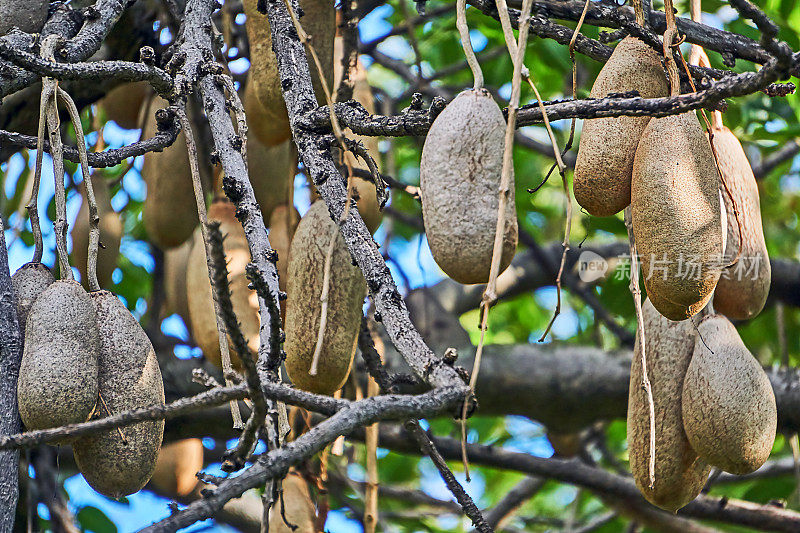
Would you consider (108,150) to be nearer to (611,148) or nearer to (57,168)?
(57,168)

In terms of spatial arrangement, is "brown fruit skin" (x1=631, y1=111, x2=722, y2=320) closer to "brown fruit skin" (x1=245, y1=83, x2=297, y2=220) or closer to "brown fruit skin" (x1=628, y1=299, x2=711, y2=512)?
"brown fruit skin" (x1=628, y1=299, x2=711, y2=512)

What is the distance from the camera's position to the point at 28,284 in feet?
3.25

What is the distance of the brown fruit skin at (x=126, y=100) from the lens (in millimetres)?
1863

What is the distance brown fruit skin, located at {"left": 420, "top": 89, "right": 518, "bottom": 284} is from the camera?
81 cm

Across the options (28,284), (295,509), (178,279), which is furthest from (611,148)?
(178,279)

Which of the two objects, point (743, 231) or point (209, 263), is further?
point (743, 231)

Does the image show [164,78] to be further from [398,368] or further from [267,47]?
[398,368]

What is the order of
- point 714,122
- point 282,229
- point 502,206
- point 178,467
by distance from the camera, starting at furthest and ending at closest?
point 178,467, point 282,229, point 714,122, point 502,206

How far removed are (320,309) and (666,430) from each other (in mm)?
447

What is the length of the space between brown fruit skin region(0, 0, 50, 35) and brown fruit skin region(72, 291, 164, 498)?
58 cm

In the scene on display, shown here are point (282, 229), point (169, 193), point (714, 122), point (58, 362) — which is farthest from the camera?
point (169, 193)

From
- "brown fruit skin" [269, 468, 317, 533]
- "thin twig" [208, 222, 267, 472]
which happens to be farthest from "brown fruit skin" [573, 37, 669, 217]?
"brown fruit skin" [269, 468, 317, 533]

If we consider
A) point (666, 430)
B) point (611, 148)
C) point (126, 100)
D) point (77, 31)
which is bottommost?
point (666, 430)

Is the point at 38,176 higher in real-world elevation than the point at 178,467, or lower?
higher
